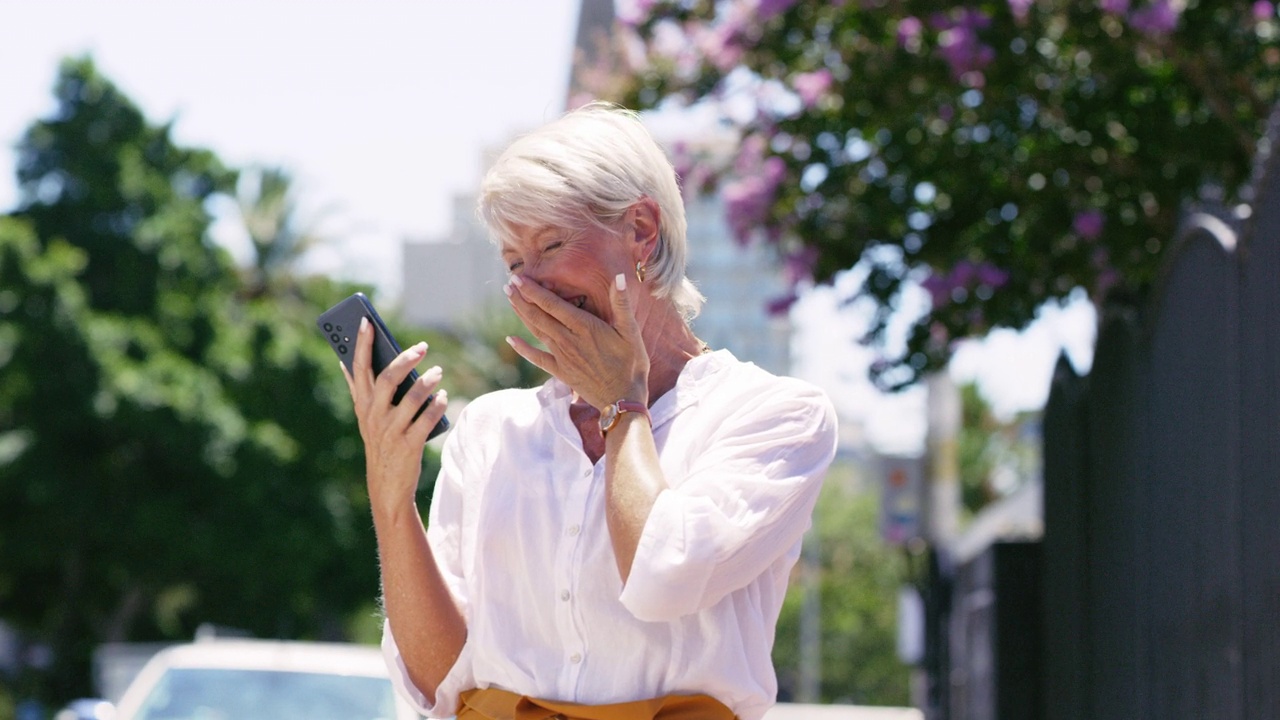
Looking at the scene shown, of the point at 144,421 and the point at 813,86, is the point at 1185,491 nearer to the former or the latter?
the point at 813,86

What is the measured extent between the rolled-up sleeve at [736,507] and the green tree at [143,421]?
28418 millimetres

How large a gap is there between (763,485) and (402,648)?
564 mm

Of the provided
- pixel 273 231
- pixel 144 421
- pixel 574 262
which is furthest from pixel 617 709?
pixel 273 231

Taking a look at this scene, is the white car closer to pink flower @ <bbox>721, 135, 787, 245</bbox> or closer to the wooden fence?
pink flower @ <bbox>721, 135, 787, 245</bbox>

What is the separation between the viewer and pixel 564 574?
2232mm

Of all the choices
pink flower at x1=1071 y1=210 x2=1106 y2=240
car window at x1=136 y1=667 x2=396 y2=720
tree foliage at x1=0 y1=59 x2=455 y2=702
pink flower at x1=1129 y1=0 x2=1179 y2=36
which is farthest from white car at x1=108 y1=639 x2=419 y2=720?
tree foliage at x1=0 y1=59 x2=455 y2=702

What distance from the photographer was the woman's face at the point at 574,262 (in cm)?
227

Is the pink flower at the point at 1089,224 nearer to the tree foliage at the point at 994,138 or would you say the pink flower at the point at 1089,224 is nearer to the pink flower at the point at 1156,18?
the tree foliage at the point at 994,138

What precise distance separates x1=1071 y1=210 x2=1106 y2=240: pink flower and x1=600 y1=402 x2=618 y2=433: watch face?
16.1 feet

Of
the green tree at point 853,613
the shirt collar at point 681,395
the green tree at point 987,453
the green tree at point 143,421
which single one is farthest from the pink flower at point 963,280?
the green tree at point 853,613

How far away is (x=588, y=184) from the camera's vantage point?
7.43 feet

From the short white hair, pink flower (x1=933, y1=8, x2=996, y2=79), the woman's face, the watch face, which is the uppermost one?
pink flower (x1=933, y1=8, x2=996, y2=79)

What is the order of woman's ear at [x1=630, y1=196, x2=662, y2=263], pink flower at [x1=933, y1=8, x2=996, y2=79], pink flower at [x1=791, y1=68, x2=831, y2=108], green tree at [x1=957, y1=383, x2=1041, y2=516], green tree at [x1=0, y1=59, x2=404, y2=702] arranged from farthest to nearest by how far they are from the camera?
green tree at [x1=957, y1=383, x2=1041, y2=516] → green tree at [x1=0, y1=59, x2=404, y2=702] → pink flower at [x1=791, y1=68, x2=831, y2=108] → pink flower at [x1=933, y1=8, x2=996, y2=79] → woman's ear at [x1=630, y1=196, x2=662, y2=263]

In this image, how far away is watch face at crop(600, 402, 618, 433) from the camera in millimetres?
2219
